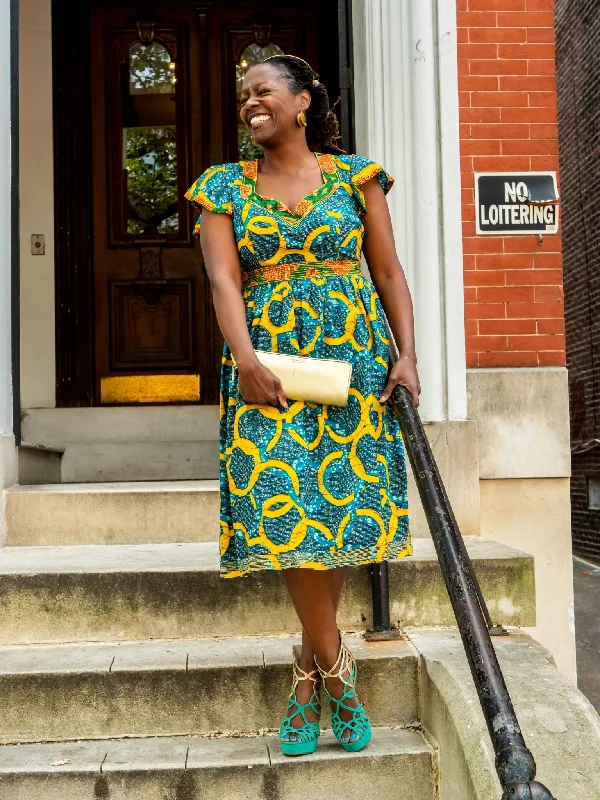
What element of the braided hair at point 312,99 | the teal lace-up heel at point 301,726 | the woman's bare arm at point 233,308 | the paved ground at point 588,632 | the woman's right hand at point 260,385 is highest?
the braided hair at point 312,99

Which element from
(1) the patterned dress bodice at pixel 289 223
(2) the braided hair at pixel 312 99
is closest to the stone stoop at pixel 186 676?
(1) the patterned dress bodice at pixel 289 223

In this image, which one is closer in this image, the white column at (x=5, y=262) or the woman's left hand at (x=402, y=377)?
the woman's left hand at (x=402, y=377)

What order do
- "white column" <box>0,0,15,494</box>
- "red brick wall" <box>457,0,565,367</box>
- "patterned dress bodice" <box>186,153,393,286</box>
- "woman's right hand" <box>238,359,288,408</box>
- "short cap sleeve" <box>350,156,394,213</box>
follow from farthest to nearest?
"red brick wall" <box>457,0,565,367</box> < "white column" <box>0,0,15,494</box> < "short cap sleeve" <box>350,156,394,213</box> < "patterned dress bodice" <box>186,153,393,286</box> < "woman's right hand" <box>238,359,288,408</box>

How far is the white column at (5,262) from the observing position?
13.7ft

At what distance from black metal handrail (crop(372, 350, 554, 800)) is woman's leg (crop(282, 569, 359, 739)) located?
0.41 meters

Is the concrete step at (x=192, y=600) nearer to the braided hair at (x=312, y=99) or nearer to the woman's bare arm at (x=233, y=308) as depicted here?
the woman's bare arm at (x=233, y=308)

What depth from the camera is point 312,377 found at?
99.1 inches

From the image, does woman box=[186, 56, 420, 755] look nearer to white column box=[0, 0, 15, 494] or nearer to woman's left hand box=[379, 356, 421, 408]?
woman's left hand box=[379, 356, 421, 408]

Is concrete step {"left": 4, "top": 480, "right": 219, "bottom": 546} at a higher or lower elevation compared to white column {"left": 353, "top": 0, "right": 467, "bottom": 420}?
lower

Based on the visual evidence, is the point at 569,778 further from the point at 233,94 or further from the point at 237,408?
the point at 233,94

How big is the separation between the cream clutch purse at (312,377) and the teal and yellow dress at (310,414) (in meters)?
0.06

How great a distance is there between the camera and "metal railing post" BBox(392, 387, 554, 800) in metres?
1.86

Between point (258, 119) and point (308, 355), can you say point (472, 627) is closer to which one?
point (308, 355)

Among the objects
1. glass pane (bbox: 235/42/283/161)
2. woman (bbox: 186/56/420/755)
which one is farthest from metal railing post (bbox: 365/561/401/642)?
glass pane (bbox: 235/42/283/161)
